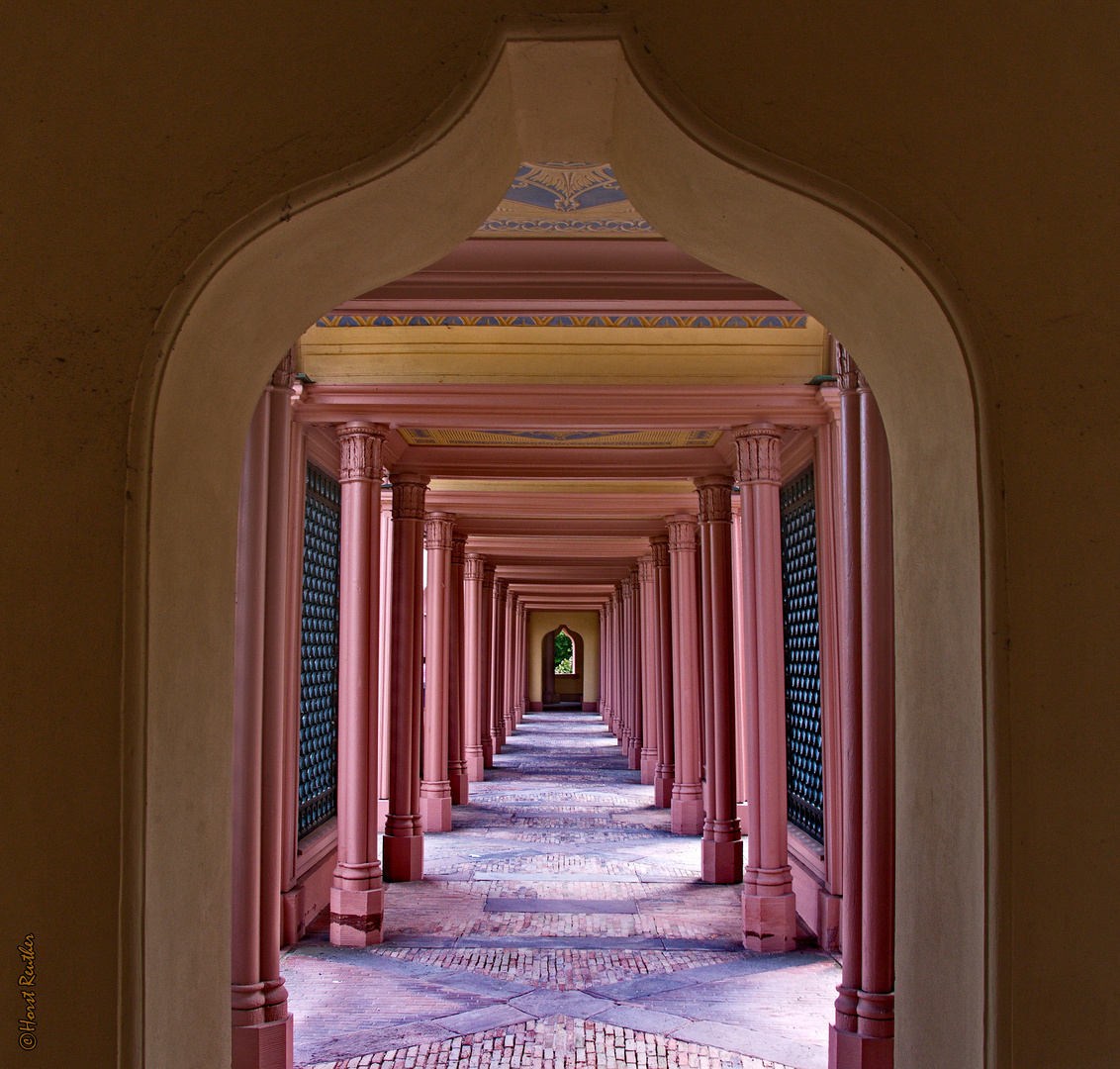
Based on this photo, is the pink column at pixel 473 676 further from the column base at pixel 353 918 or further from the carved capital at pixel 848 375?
the carved capital at pixel 848 375

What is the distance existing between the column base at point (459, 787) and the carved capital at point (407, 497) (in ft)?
18.2

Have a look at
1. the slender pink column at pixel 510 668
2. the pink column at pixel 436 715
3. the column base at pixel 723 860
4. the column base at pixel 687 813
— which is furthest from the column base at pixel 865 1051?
the slender pink column at pixel 510 668

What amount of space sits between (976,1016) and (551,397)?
569 cm

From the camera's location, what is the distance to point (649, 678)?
16281 mm

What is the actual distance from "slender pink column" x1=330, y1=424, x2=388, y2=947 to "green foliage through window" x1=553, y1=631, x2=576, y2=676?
34651 mm

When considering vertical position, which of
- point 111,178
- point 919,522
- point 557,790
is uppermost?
point 111,178

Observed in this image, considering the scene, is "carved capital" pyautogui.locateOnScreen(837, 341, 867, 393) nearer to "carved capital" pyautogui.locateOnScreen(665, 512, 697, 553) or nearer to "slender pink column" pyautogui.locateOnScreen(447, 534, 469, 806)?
"carved capital" pyautogui.locateOnScreen(665, 512, 697, 553)

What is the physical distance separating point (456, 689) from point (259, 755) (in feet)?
28.0

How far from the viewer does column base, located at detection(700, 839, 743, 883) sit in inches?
396

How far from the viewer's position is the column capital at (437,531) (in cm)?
1377

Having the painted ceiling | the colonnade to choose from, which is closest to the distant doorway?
the colonnade

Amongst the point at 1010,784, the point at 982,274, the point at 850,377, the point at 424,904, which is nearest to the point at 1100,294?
the point at 982,274

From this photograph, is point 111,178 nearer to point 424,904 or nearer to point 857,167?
point 857,167

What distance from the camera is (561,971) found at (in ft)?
23.6
